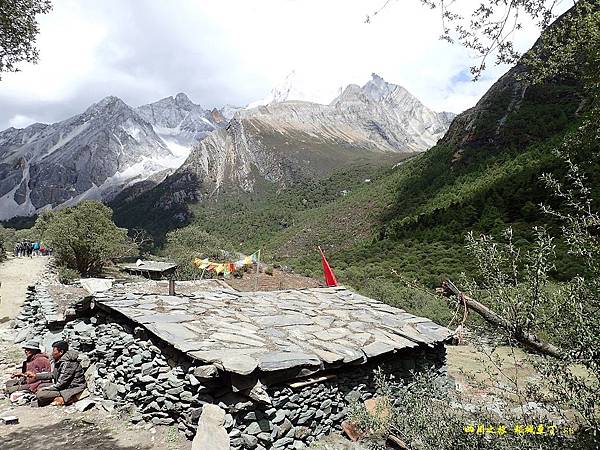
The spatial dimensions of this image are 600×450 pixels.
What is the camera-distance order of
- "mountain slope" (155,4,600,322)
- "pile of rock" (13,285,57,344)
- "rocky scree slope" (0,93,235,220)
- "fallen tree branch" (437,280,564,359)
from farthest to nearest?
"rocky scree slope" (0,93,235,220), "mountain slope" (155,4,600,322), "pile of rock" (13,285,57,344), "fallen tree branch" (437,280,564,359)

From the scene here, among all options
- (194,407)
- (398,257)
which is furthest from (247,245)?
(194,407)

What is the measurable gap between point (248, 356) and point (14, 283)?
1991 cm

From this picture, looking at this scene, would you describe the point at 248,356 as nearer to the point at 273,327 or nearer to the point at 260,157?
the point at 273,327

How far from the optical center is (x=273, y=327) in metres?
6.81

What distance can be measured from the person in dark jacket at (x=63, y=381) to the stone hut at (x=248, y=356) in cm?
28

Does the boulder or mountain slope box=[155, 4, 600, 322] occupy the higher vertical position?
mountain slope box=[155, 4, 600, 322]

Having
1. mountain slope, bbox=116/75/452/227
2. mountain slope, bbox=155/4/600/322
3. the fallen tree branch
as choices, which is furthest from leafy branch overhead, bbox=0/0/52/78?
mountain slope, bbox=116/75/452/227

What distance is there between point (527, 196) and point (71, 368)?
28.2m

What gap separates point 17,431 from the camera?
5.58 m

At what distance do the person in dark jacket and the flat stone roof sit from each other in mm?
1013

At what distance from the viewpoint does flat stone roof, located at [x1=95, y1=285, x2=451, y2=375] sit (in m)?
5.47

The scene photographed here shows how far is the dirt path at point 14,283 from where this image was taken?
1530 cm

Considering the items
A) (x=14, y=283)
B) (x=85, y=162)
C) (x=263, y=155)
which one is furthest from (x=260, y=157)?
(x=85, y=162)

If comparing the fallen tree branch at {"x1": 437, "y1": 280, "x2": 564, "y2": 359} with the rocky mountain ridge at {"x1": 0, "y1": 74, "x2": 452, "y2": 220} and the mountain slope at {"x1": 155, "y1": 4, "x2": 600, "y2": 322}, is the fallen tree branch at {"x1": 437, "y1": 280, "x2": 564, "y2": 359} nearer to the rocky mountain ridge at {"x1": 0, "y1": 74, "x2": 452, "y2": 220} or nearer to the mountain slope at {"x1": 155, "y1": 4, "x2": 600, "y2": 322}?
the mountain slope at {"x1": 155, "y1": 4, "x2": 600, "y2": 322}
